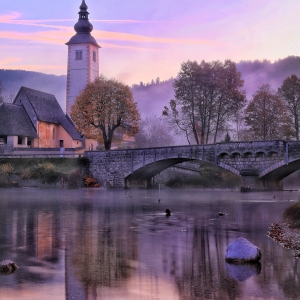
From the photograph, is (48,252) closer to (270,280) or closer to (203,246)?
(203,246)

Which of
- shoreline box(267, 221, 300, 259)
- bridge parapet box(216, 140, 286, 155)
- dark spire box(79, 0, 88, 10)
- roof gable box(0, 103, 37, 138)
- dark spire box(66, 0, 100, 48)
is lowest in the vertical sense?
shoreline box(267, 221, 300, 259)

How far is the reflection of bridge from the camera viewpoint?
2079 inches

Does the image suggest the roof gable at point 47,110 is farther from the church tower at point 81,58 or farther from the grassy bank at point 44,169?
the grassy bank at point 44,169

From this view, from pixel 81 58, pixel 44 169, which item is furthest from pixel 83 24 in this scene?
pixel 44 169

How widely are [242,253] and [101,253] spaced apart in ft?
13.0

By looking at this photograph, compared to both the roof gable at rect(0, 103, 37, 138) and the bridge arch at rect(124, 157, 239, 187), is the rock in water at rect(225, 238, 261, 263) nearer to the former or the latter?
the bridge arch at rect(124, 157, 239, 187)

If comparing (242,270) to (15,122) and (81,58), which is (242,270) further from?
(81,58)

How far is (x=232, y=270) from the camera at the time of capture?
42.0ft

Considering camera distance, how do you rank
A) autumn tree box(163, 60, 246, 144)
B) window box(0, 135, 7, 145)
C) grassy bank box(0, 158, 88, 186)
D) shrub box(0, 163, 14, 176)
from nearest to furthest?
grassy bank box(0, 158, 88, 186) → shrub box(0, 163, 14, 176) → autumn tree box(163, 60, 246, 144) → window box(0, 135, 7, 145)

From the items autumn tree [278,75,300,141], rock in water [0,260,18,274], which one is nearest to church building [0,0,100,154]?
autumn tree [278,75,300,141]

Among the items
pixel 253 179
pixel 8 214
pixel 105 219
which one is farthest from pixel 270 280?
pixel 253 179

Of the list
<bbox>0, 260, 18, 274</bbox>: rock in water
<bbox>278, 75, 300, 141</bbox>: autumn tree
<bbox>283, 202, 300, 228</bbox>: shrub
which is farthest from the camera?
<bbox>278, 75, 300, 141</bbox>: autumn tree

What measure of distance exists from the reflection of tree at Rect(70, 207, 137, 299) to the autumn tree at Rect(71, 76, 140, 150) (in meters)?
50.4

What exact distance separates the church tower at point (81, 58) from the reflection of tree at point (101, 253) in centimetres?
7156
